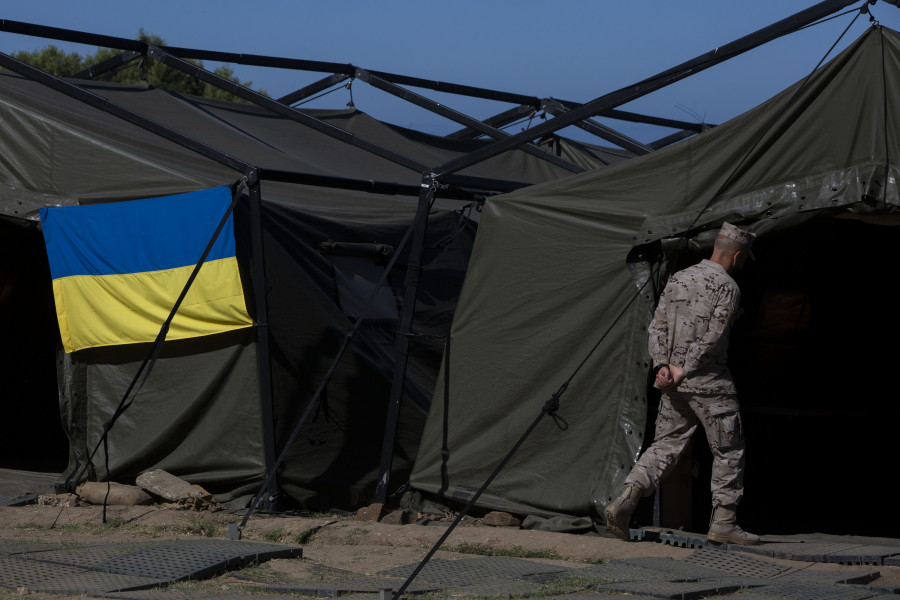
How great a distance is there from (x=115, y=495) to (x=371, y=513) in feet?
5.82

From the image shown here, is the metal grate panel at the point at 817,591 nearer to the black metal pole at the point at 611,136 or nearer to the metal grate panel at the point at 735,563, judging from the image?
the metal grate panel at the point at 735,563

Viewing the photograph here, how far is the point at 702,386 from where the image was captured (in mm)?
6516

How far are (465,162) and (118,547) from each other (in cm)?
350

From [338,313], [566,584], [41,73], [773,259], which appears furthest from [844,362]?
[41,73]

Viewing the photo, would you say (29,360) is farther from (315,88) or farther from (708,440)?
(708,440)

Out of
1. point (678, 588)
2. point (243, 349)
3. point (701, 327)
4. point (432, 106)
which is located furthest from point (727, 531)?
point (432, 106)

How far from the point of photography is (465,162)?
8.23 metres

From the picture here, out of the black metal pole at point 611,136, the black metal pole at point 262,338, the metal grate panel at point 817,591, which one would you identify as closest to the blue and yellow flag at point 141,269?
the black metal pole at point 262,338

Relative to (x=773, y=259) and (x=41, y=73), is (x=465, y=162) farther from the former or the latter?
(x=41, y=73)

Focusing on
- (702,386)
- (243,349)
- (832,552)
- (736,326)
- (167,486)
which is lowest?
(167,486)

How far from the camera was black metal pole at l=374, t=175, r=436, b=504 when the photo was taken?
836cm

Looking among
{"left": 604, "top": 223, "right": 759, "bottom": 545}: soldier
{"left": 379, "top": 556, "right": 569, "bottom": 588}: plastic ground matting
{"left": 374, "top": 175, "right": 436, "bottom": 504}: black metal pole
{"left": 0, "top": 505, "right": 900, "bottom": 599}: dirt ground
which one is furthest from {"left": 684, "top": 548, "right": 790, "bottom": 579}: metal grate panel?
{"left": 374, "top": 175, "right": 436, "bottom": 504}: black metal pole

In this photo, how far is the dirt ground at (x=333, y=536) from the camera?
6.47 metres

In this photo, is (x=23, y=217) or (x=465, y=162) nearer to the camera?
(x=465, y=162)
